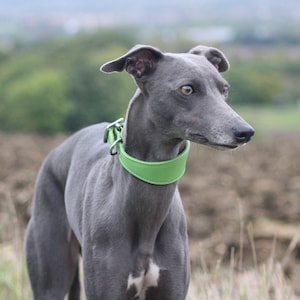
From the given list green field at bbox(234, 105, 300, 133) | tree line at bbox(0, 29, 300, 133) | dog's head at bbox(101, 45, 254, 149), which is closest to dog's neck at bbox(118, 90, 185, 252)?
dog's head at bbox(101, 45, 254, 149)

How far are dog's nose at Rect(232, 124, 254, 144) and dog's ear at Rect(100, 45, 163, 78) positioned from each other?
1.80ft

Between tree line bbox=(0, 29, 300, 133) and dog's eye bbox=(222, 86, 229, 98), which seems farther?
tree line bbox=(0, 29, 300, 133)

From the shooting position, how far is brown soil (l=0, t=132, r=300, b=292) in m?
7.73

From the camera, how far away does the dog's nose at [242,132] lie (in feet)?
10.2

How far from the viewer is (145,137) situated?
353cm

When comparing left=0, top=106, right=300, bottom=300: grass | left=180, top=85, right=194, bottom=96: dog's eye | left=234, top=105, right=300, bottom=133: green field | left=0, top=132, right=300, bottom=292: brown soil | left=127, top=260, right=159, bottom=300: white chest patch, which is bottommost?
left=234, top=105, right=300, bottom=133: green field

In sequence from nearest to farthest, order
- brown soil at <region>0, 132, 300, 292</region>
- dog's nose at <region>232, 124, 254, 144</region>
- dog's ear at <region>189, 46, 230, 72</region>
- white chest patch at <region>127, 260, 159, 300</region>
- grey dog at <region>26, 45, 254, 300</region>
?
1. dog's nose at <region>232, 124, 254, 144</region>
2. grey dog at <region>26, 45, 254, 300</region>
3. white chest patch at <region>127, 260, 159, 300</region>
4. dog's ear at <region>189, 46, 230, 72</region>
5. brown soil at <region>0, 132, 300, 292</region>

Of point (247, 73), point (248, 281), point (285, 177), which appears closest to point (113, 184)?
point (248, 281)

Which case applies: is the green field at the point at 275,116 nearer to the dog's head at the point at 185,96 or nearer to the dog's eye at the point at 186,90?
the dog's head at the point at 185,96

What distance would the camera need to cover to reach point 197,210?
10656 millimetres

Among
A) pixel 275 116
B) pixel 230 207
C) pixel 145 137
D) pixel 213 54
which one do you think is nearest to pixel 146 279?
pixel 145 137

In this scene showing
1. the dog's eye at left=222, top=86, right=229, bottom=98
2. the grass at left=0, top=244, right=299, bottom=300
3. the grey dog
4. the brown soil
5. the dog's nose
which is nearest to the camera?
the dog's nose

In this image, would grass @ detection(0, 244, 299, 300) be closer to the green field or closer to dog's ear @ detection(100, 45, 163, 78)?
dog's ear @ detection(100, 45, 163, 78)

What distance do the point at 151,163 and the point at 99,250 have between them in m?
0.48
